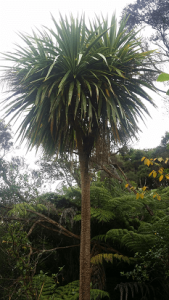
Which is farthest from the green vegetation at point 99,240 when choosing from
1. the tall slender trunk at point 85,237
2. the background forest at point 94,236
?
the tall slender trunk at point 85,237

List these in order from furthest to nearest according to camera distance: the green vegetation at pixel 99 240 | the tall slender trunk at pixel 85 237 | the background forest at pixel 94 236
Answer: the green vegetation at pixel 99 240
the background forest at pixel 94 236
the tall slender trunk at pixel 85 237

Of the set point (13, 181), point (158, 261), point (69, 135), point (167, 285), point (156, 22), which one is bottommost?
point (167, 285)

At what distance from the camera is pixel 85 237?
9.96 feet

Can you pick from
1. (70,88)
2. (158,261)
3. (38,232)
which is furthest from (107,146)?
(38,232)

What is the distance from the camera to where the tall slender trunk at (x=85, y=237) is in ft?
9.21

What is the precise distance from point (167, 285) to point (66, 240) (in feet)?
6.63

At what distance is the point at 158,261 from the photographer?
3287mm

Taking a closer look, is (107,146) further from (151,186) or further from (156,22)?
(151,186)

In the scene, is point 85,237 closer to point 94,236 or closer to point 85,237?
point 85,237

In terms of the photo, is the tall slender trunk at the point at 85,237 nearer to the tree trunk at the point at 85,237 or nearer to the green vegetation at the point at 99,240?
the tree trunk at the point at 85,237

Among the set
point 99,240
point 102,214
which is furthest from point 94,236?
point 102,214

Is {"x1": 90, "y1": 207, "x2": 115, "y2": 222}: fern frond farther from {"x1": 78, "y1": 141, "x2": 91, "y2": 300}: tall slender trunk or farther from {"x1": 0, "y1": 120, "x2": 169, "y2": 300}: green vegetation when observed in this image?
{"x1": 78, "y1": 141, "x2": 91, "y2": 300}: tall slender trunk

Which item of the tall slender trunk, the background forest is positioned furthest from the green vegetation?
the tall slender trunk

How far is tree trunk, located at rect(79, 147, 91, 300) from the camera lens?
2809mm
